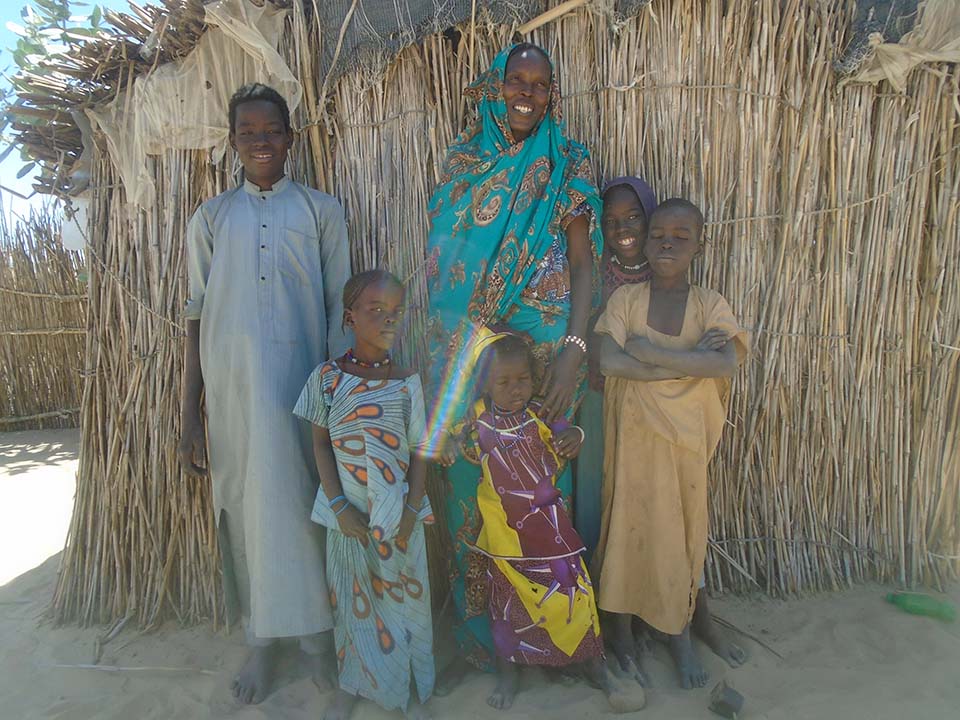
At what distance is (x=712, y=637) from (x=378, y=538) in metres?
1.30

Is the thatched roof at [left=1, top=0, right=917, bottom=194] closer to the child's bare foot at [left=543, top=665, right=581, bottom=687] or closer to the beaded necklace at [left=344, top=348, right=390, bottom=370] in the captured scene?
the beaded necklace at [left=344, top=348, right=390, bottom=370]

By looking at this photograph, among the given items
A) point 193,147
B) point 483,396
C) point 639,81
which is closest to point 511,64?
point 639,81

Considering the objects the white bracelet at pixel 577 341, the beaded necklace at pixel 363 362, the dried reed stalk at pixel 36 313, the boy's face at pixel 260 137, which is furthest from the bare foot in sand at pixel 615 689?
the dried reed stalk at pixel 36 313

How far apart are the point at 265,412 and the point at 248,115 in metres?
1.03

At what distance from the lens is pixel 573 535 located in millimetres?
2152

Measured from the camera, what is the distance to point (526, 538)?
211 cm

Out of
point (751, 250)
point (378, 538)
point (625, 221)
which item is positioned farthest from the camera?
point (751, 250)

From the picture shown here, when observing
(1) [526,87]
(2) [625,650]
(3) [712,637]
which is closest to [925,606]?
(3) [712,637]

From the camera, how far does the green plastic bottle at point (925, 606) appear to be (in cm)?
252

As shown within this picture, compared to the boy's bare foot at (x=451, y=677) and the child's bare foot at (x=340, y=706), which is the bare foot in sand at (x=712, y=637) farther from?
the child's bare foot at (x=340, y=706)

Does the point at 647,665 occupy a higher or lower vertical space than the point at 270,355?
lower

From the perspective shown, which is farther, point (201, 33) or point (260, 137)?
point (201, 33)

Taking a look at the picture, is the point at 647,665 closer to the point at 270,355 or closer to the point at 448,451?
the point at 448,451

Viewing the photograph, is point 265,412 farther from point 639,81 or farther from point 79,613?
point 639,81
